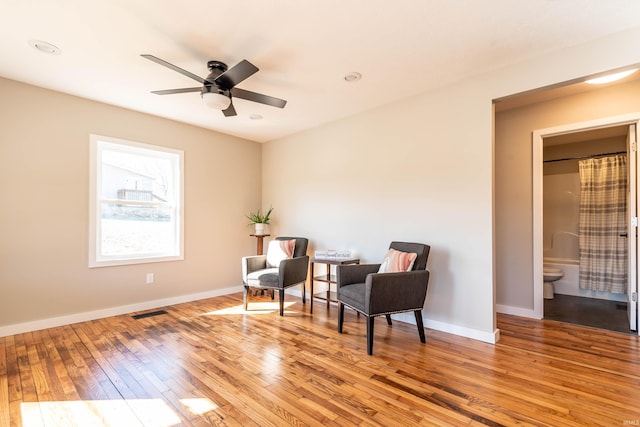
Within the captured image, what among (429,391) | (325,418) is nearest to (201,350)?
(325,418)

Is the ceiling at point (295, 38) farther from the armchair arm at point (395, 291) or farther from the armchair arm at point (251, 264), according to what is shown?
the armchair arm at point (251, 264)

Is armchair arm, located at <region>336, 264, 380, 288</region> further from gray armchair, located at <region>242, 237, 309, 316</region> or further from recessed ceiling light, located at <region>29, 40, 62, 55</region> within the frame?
recessed ceiling light, located at <region>29, 40, 62, 55</region>

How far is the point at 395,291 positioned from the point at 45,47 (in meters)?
3.46

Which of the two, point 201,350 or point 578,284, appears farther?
point 578,284

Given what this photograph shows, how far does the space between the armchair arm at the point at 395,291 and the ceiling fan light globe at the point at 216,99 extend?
191 cm

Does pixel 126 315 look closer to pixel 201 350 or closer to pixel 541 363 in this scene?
pixel 201 350

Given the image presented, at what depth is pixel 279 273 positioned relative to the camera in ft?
11.4

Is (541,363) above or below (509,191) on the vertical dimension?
below

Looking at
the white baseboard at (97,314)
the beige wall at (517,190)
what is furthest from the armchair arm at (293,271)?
the beige wall at (517,190)

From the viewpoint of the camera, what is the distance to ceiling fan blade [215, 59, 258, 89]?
2122 millimetres

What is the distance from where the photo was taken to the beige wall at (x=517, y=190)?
330 cm

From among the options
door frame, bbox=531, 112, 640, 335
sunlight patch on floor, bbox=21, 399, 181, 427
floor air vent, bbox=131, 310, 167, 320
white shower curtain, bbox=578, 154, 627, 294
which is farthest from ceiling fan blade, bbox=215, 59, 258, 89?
white shower curtain, bbox=578, 154, 627, 294

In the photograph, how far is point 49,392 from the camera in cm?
192

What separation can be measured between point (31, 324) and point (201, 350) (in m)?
1.94
